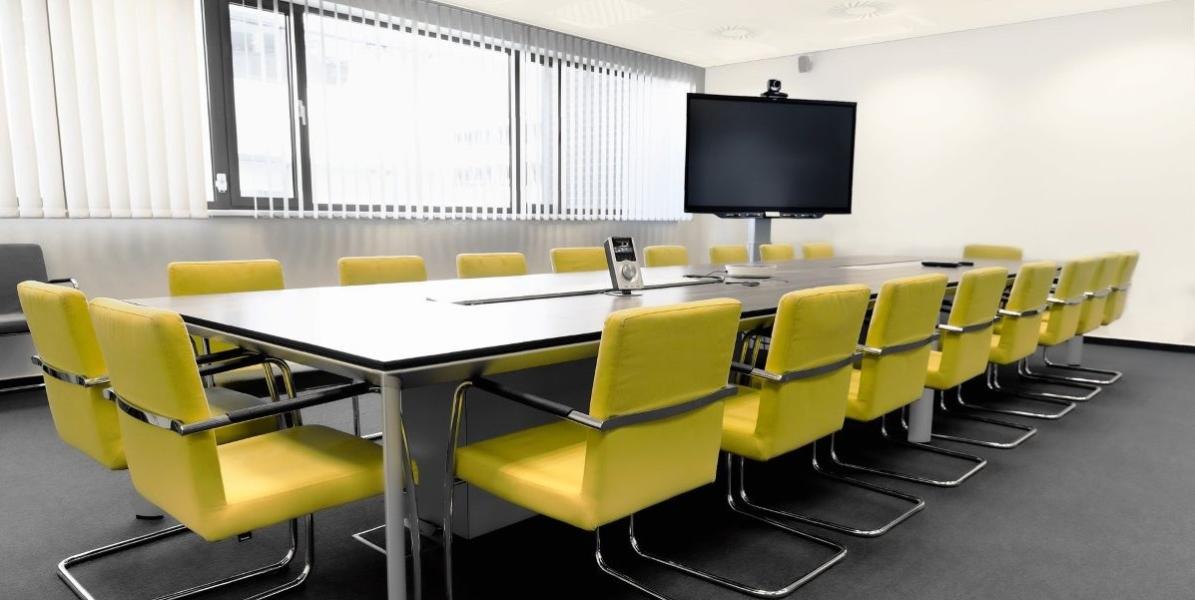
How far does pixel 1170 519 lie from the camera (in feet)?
9.17

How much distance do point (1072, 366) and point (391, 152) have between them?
221 inches

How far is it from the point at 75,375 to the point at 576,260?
9.35 feet

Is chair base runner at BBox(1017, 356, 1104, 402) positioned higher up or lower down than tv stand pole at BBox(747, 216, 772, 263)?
lower down

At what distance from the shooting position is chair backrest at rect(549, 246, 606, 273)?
436 centimetres

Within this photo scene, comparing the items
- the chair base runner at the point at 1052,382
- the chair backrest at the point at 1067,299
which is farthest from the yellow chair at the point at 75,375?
the chair base runner at the point at 1052,382

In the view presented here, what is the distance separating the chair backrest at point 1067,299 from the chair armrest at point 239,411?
4019 mm

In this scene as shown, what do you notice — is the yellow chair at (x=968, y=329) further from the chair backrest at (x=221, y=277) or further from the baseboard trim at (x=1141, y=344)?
the baseboard trim at (x=1141, y=344)

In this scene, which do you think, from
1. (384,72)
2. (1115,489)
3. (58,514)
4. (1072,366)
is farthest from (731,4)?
(58,514)

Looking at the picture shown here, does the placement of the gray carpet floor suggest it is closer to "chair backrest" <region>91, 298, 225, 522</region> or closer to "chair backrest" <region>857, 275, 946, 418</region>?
"chair backrest" <region>857, 275, 946, 418</region>

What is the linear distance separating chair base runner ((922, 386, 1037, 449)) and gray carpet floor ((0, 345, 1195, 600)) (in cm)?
17

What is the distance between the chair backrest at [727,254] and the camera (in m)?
5.44

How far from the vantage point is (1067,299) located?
4195 millimetres

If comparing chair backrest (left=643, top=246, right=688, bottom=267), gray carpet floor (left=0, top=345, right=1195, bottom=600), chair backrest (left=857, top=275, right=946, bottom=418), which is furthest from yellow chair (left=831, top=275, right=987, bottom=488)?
chair backrest (left=643, top=246, right=688, bottom=267)

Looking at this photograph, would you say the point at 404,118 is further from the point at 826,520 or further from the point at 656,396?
the point at 656,396
